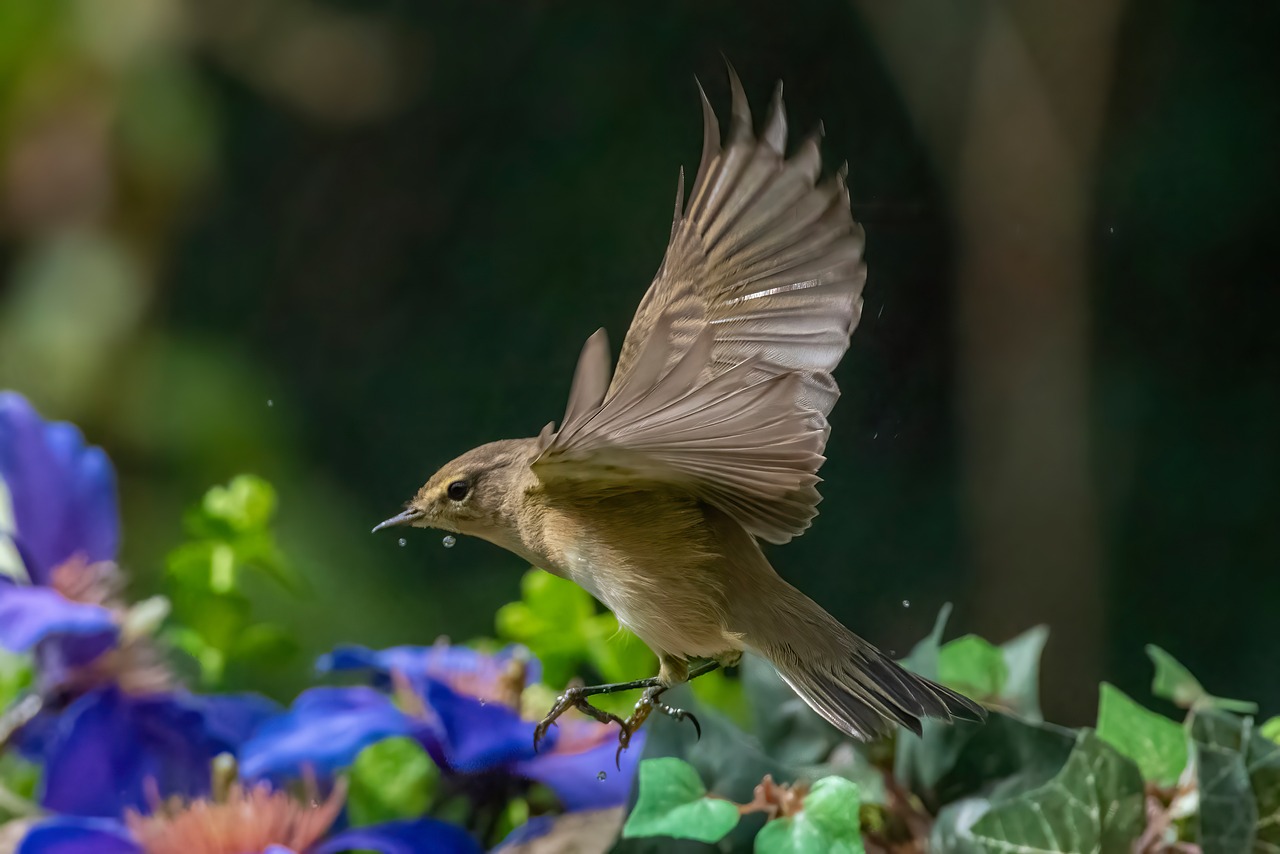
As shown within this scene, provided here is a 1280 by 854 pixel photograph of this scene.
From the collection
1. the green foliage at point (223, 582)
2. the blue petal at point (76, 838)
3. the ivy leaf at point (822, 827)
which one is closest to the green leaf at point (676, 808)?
the ivy leaf at point (822, 827)

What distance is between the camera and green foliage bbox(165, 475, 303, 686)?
0.74 m

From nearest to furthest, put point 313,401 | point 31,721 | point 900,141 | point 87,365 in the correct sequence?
point 31,721 < point 900,141 < point 313,401 < point 87,365

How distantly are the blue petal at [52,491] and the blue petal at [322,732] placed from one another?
0.15 m

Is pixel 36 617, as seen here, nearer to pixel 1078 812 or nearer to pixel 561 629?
pixel 561 629

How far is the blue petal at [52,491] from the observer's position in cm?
65

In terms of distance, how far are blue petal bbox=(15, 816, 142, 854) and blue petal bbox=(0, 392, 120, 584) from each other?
6.4 inches

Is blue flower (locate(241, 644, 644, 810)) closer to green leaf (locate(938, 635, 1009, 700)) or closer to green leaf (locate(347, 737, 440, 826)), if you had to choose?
green leaf (locate(347, 737, 440, 826))

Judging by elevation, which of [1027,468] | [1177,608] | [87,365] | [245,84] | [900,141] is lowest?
[1177,608]

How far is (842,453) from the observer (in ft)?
1.80

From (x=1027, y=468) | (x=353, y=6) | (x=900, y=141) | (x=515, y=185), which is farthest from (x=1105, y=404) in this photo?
(x=353, y=6)

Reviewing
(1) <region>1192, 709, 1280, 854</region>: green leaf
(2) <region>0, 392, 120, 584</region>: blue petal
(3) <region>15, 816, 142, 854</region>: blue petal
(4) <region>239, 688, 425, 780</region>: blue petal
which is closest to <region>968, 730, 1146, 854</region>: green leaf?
(1) <region>1192, 709, 1280, 854</region>: green leaf

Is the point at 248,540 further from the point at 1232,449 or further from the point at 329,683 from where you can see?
the point at 1232,449

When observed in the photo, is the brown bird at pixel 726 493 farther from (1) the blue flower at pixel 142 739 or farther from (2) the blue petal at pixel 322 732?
(1) the blue flower at pixel 142 739

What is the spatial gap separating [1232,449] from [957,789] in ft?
2.02
